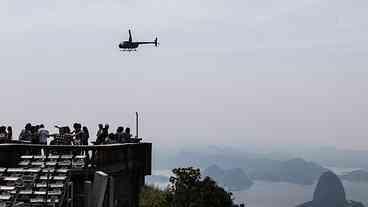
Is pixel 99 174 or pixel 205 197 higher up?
pixel 99 174

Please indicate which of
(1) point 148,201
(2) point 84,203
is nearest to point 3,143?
(2) point 84,203

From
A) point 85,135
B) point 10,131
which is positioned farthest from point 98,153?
point 10,131

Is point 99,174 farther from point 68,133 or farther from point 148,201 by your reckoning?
point 148,201

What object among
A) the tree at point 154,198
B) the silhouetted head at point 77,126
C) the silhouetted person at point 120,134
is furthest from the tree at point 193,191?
the silhouetted head at point 77,126

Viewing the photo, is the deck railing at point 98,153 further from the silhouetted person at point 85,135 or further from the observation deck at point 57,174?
the silhouetted person at point 85,135

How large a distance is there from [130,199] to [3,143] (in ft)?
27.6

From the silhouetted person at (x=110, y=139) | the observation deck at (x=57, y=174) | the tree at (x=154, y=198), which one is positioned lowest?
the tree at (x=154, y=198)

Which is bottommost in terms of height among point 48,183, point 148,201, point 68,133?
point 148,201

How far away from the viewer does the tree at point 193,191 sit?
51.2 meters

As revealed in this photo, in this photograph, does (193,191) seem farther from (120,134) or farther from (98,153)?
(98,153)

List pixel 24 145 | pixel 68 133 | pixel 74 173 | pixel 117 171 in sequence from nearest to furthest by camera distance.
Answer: pixel 74 173
pixel 24 145
pixel 68 133
pixel 117 171

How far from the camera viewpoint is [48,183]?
18.7 m

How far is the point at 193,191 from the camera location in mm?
51406

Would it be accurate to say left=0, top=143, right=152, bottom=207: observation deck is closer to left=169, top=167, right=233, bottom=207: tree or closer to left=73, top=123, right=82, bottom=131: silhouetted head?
left=73, top=123, right=82, bottom=131: silhouetted head
